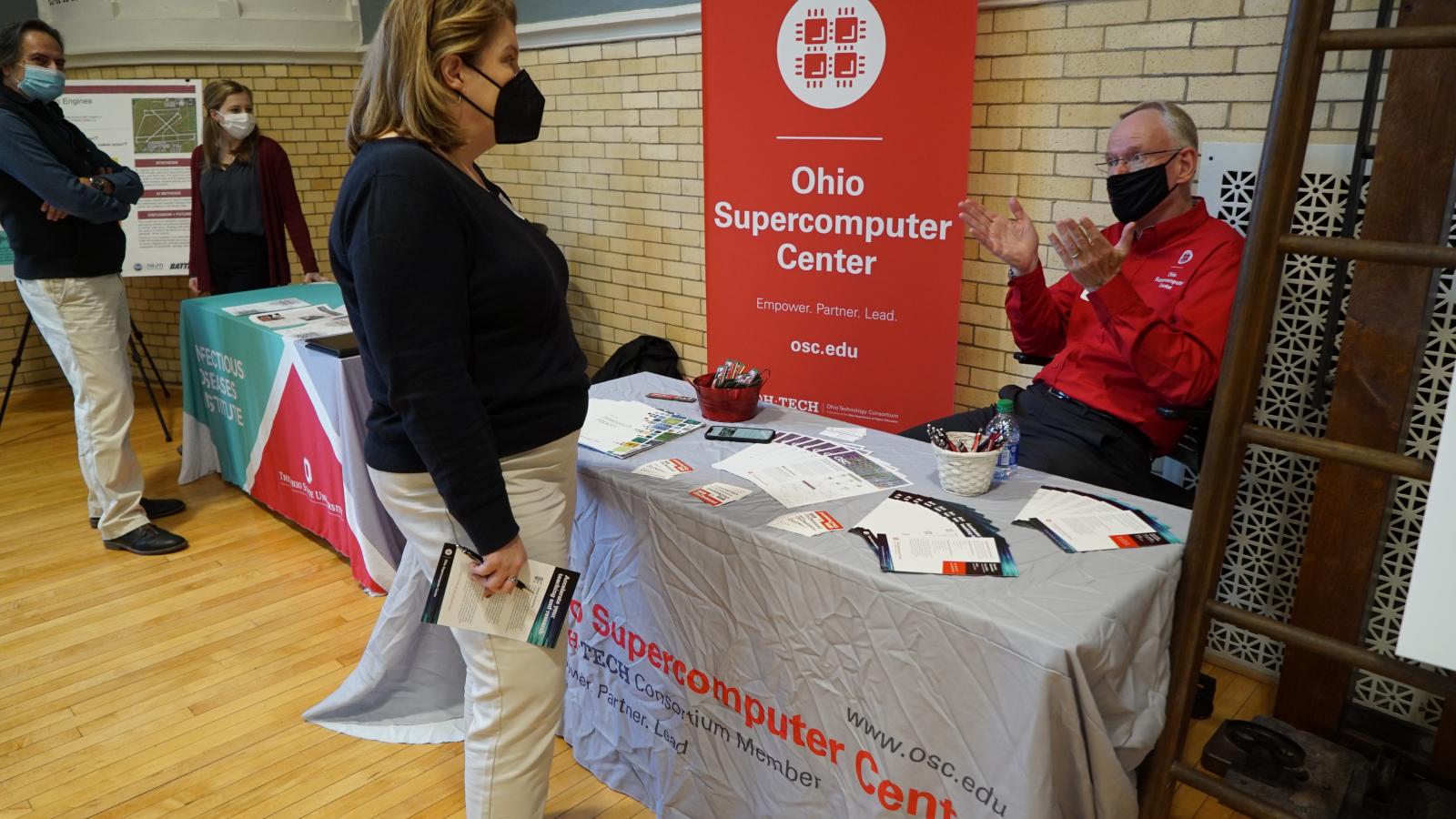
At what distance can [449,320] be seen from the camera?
4.62 feet

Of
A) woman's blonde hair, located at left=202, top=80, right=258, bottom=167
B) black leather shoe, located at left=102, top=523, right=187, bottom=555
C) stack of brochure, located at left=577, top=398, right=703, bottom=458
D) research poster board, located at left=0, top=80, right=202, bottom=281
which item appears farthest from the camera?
research poster board, located at left=0, top=80, right=202, bottom=281

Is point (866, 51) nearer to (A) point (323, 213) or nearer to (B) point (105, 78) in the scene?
(A) point (323, 213)

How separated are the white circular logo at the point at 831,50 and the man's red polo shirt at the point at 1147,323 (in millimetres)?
1005

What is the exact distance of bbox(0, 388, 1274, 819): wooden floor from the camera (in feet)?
7.34

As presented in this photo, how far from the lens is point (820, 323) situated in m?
3.54

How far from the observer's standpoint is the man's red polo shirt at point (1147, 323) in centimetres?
221

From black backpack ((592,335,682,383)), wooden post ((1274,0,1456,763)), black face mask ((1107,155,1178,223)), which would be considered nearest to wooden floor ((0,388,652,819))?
black backpack ((592,335,682,383))

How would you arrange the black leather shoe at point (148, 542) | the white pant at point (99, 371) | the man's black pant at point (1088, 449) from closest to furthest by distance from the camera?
the man's black pant at point (1088, 449)
the white pant at point (99, 371)
the black leather shoe at point (148, 542)

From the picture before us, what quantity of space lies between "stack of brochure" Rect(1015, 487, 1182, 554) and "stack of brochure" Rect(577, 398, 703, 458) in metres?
→ 0.85

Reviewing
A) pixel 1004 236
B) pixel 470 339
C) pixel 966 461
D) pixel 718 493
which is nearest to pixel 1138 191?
pixel 1004 236

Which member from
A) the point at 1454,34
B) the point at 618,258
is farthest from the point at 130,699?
the point at 1454,34

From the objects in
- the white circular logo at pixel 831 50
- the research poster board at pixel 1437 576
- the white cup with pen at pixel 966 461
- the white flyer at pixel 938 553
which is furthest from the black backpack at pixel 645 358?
the research poster board at pixel 1437 576

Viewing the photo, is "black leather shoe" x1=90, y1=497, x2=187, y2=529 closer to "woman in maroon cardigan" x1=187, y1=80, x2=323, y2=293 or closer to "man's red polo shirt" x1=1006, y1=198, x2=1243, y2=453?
"woman in maroon cardigan" x1=187, y1=80, x2=323, y2=293

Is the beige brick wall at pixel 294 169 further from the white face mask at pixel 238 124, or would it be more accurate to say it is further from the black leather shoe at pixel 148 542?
the black leather shoe at pixel 148 542
